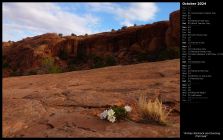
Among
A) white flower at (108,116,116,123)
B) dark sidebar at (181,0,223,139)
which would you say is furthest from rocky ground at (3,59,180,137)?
dark sidebar at (181,0,223,139)

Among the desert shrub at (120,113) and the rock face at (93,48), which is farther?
the rock face at (93,48)

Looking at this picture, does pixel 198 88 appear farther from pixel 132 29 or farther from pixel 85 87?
pixel 132 29

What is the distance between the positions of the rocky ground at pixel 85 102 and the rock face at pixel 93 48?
2740 centimetres

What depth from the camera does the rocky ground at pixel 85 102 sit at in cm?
738

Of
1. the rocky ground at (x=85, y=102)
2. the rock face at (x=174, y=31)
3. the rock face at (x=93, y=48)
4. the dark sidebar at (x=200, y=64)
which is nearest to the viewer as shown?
the rocky ground at (x=85, y=102)

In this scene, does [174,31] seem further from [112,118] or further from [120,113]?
[112,118]

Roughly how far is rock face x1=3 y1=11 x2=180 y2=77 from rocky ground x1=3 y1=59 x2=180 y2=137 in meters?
27.4

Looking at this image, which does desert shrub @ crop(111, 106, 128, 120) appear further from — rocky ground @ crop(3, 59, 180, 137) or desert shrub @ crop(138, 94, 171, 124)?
desert shrub @ crop(138, 94, 171, 124)

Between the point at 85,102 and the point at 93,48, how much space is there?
41.1 m

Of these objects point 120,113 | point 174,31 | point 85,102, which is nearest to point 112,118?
point 120,113

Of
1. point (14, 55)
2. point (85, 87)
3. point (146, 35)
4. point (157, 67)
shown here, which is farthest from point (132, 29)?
point (85, 87)

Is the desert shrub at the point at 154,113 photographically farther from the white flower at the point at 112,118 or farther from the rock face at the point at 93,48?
the rock face at the point at 93,48

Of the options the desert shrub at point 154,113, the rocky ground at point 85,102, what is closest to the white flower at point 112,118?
the rocky ground at point 85,102

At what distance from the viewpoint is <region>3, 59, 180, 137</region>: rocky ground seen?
7379 mm
